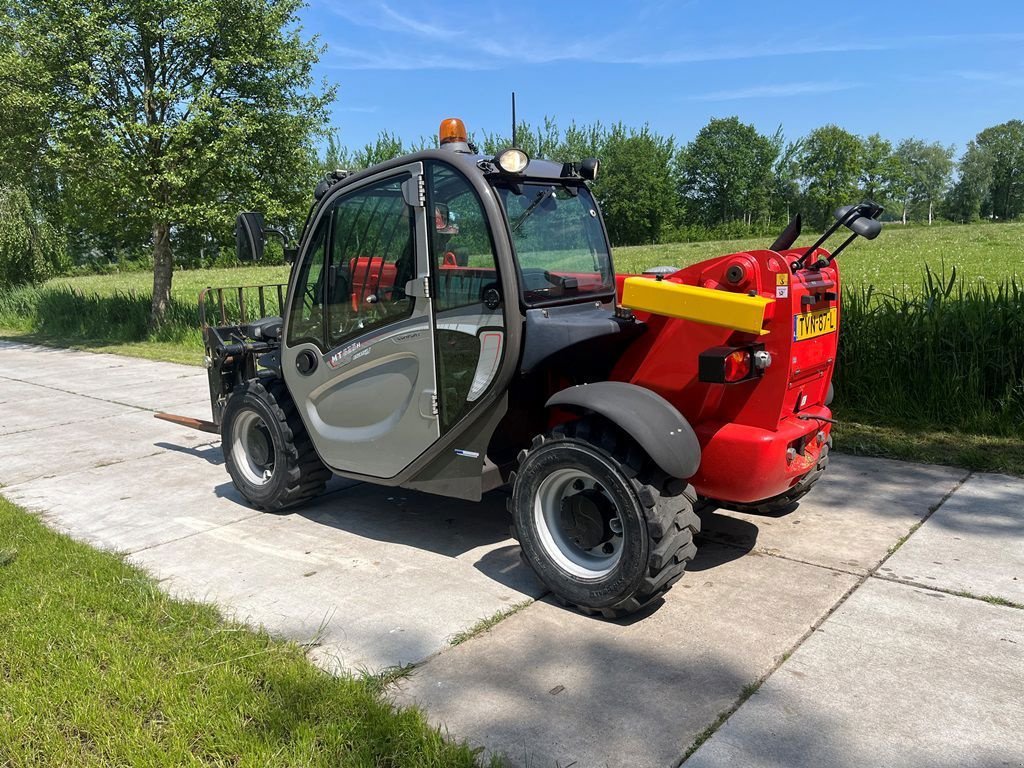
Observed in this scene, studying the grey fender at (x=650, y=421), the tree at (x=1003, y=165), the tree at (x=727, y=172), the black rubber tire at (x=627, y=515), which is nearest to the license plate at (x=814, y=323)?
the grey fender at (x=650, y=421)

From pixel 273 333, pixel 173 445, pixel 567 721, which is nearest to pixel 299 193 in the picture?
pixel 173 445

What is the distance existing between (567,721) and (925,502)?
3.18 m

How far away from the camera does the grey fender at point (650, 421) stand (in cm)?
323

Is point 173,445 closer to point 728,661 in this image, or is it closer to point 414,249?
point 414,249

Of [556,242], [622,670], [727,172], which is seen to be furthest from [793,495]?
[727,172]

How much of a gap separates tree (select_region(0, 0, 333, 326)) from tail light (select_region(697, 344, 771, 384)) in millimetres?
11850

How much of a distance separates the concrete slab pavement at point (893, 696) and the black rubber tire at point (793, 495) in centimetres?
79

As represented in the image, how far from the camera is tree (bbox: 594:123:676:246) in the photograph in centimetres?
6606

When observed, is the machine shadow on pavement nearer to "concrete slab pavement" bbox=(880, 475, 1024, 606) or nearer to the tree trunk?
Result: "concrete slab pavement" bbox=(880, 475, 1024, 606)

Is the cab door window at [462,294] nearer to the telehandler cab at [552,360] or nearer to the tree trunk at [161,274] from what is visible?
the telehandler cab at [552,360]

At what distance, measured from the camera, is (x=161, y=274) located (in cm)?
1534

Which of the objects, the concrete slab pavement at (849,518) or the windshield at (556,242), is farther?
the concrete slab pavement at (849,518)

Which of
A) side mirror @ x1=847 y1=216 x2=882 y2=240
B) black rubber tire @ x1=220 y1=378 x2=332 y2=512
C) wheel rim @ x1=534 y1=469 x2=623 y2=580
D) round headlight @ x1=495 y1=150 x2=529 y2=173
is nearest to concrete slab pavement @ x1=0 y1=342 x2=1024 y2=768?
black rubber tire @ x1=220 y1=378 x2=332 y2=512

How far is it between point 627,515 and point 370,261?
78.0 inches
